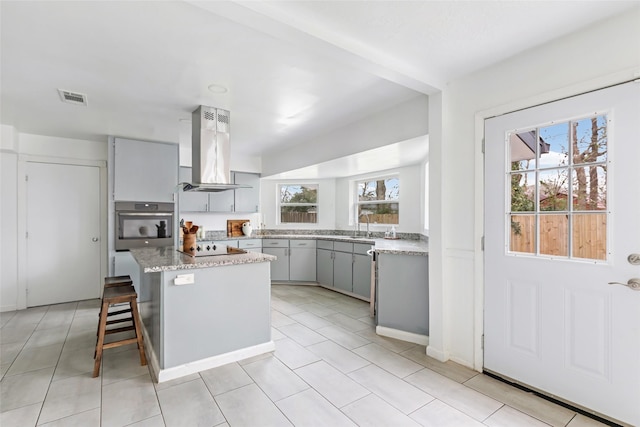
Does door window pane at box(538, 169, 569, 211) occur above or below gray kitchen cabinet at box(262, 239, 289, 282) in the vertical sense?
above

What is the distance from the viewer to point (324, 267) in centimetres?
533

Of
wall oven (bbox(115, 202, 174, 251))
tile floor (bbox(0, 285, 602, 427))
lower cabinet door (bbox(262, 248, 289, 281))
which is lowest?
tile floor (bbox(0, 285, 602, 427))

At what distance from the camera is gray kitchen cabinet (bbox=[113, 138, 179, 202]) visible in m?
4.35

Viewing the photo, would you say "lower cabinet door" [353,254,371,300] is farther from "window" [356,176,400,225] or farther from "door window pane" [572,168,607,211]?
"door window pane" [572,168,607,211]

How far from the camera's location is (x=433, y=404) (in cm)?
206

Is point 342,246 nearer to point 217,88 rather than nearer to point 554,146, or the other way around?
point 217,88

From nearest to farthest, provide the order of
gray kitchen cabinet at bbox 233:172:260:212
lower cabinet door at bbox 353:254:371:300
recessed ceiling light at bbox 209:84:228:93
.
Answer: recessed ceiling light at bbox 209:84:228:93 < lower cabinet door at bbox 353:254:371:300 < gray kitchen cabinet at bbox 233:172:260:212

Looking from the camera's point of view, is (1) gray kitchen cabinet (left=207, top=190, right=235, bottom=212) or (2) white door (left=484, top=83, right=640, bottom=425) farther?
(1) gray kitchen cabinet (left=207, top=190, right=235, bottom=212)

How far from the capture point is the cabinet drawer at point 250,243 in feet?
17.8

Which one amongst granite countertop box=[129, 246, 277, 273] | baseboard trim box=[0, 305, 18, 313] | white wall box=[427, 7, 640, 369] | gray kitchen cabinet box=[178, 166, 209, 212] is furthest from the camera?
gray kitchen cabinet box=[178, 166, 209, 212]

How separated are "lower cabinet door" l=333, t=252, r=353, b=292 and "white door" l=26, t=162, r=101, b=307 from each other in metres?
3.61

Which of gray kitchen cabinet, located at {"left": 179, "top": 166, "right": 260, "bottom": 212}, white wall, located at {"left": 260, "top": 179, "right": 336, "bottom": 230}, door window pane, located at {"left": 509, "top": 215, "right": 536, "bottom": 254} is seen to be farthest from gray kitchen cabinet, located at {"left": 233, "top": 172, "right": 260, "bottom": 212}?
door window pane, located at {"left": 509, "top": 215, "right": 536, "bottom": 254}

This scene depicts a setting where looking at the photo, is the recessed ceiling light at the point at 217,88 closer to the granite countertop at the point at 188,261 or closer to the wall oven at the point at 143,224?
the granite countertop at the point at 188,261

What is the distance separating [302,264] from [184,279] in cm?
316
